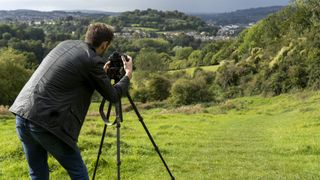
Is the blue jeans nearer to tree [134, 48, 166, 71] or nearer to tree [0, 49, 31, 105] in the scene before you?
tree [0, 49, 31, 105]

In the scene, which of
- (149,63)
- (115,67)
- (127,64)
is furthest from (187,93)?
(127,64)

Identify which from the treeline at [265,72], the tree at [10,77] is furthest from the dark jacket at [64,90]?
the tree at [10,77]

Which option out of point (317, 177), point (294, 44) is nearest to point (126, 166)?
point (317, 177)

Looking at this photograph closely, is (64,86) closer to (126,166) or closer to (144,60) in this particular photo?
(126,166)

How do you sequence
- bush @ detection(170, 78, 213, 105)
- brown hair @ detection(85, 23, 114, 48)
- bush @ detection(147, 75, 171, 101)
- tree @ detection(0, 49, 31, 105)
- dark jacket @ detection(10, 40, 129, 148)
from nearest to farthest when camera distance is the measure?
1. dark jacket @ detection(10, 40, 129, 148)
2. brown hair @ detection(85, 23, 114, 48)
3. tree @ detection(0, 49, 31, 105)
4. bush @ detection(170, 78, 213, 105)
5. bush @ detection(147, 75, 171, 101)

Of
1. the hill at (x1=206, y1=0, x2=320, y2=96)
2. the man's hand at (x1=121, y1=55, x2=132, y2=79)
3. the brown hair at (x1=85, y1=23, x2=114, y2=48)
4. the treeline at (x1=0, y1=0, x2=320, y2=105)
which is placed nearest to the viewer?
the brown hair at (x1=85, y1=23, x2=114, y2=48)

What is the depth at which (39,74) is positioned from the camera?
4906mm

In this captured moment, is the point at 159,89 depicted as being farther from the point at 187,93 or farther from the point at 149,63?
the point at 149,63

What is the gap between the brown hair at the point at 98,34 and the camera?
4996 mm

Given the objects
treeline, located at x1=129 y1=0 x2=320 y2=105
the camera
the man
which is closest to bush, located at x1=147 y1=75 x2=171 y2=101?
treeline, located at x1=129 y1=0 x2=320 y2=105

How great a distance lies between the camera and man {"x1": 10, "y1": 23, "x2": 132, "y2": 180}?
4711mm

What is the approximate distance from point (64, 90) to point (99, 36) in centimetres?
75

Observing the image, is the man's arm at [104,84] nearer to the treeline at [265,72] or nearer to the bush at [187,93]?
the treeline at [265,72]

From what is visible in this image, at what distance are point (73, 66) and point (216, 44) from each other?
322 ft
